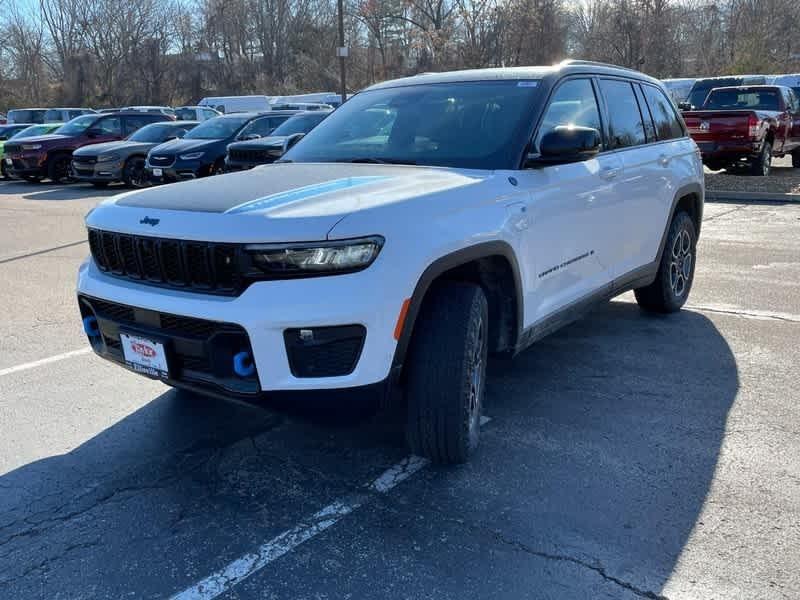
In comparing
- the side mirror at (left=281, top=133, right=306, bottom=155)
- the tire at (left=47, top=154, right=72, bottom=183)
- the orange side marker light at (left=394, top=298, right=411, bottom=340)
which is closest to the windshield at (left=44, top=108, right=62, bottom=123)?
the tire at (left=47, top=154, right=72, bottom=183)

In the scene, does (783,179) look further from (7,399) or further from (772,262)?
(7,399)

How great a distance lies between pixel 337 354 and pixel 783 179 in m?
14.4

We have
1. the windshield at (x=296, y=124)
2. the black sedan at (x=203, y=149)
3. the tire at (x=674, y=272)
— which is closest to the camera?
Result: the tire at (x=674, y=272)

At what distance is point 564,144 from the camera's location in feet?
12.0

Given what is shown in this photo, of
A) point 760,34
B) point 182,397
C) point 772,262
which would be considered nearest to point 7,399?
point 182,397

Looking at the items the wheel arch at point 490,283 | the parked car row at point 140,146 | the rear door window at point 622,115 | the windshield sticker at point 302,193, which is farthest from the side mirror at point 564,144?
the parked car row at point 140,146

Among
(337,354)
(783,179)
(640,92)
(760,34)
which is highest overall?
(760,34)

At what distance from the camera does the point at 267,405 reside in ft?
9.62

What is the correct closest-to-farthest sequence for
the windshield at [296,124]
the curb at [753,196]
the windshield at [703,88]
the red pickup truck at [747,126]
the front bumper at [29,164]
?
1. the curb at [753,196]
2. the red pickup truck at [747,126]
3. the windshield at [296,124]
4. the front bumper at [29,164]
5. the windshield at [703,88]

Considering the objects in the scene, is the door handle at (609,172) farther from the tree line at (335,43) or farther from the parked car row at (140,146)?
the tree line at (335,43)

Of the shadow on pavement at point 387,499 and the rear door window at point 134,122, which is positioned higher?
the rear door window at point 134,122

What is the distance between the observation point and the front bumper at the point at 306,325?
2758mm

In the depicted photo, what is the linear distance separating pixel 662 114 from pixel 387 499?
394cm

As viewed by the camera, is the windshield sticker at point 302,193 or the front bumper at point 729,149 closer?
the windshield sticker at point 302,193
